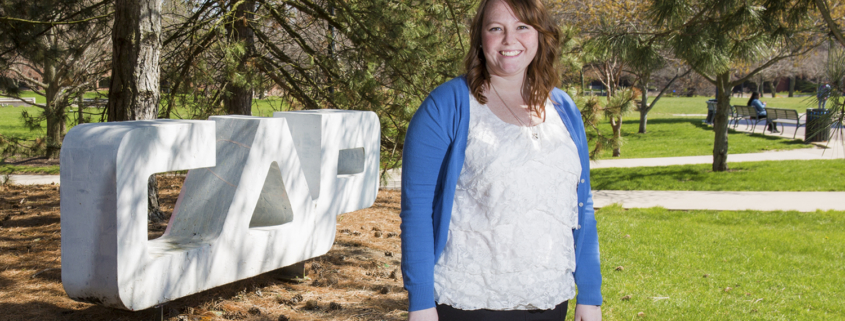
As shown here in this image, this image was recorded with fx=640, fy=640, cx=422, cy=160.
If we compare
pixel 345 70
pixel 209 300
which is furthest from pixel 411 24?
pixel 209 300

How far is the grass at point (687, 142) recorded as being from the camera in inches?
613

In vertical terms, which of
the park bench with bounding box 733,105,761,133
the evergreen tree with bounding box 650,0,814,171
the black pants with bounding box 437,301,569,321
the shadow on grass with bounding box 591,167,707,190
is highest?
the evergreen tree with bounding box 650,0,814,171

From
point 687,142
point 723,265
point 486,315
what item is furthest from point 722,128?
point 486,315

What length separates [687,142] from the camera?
59.2 ft

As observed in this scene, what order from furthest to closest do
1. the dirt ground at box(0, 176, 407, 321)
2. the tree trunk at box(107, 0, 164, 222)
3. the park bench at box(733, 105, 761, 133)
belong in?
the park bench at box(733, 105, 761, 133) → the tree trunk at box(107, 0, 164, 222) → the dirt ground at box(0, 176, 407, 321)

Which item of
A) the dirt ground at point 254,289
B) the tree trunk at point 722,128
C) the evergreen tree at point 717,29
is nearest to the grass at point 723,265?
the dirt ground at point 254,289

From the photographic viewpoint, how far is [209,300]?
3.97 metres

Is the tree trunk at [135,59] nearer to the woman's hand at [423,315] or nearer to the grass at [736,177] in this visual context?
the woman's hand at [423,315]

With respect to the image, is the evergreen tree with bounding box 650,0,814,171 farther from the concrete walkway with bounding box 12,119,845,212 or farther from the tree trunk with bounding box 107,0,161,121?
the tree trunk with bounding box 107,0,161,121

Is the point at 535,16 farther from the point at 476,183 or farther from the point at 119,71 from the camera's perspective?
the point at 119,71

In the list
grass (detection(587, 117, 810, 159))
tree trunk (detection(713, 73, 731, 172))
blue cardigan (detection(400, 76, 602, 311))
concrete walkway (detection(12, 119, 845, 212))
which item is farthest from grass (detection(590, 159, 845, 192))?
blue cardigan (detection(400, 76, 602, 311))

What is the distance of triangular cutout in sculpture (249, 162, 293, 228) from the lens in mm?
4078

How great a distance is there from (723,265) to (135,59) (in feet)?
16.4

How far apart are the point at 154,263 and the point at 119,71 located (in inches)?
101
